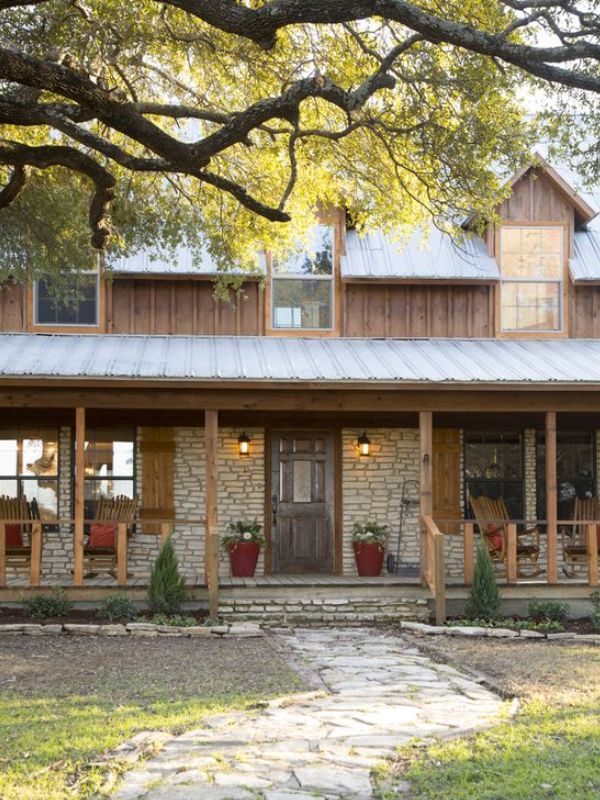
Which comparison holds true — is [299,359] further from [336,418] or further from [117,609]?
[117,609]

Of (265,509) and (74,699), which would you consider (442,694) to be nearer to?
(74,699)

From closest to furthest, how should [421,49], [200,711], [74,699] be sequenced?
[200,711]
[74,699]
[421,49]

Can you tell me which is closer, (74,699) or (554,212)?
(74,699)

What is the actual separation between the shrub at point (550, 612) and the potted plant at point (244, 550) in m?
3.88

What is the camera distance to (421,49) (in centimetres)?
1096

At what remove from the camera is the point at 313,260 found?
16.3 meters

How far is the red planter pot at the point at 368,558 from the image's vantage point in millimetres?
14969

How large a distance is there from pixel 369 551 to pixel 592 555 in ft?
10.0

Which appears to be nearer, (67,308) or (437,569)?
(437,569)

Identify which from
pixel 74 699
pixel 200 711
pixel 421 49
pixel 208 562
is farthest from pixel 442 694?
pixel 421 49

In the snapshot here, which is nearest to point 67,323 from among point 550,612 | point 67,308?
point 67,308

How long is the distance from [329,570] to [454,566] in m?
1.88

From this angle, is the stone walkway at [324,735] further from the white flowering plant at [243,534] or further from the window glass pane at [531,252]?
the window glass pane at [531,252]

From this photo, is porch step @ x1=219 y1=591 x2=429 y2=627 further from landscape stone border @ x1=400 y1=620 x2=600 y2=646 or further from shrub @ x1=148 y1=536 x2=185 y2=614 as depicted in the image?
landscape stone border @ x1=400 y1=620 x2=600 y2=646
